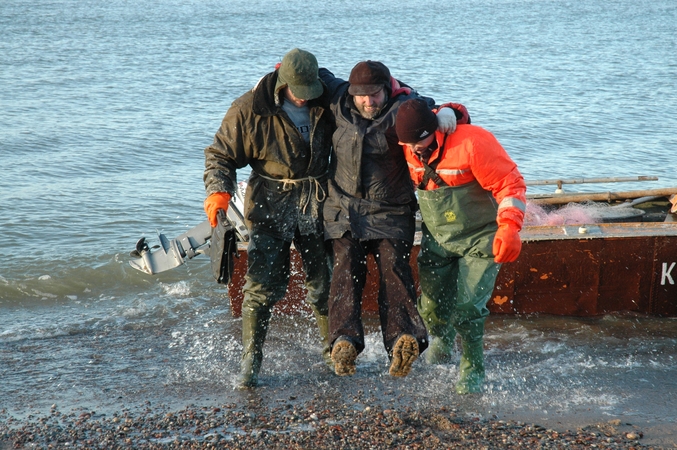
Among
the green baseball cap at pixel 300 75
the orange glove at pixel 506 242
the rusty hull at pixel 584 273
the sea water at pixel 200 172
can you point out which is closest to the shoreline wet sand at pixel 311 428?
the sea water at pixel 200 172

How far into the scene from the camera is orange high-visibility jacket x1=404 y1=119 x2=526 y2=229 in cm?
412

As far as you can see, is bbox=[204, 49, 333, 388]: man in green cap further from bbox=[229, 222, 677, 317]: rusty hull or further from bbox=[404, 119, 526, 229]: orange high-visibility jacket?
bbox=[229, 222, 677, 317]: rusty hull

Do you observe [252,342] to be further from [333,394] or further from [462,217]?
[462,217]

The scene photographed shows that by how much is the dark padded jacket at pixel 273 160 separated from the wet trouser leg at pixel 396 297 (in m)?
0.52

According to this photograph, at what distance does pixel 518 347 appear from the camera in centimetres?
570

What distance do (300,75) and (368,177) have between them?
0.69 m

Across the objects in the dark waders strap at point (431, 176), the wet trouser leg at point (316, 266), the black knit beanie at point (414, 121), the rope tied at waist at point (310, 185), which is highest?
the black knit beanie at point (414, 121)

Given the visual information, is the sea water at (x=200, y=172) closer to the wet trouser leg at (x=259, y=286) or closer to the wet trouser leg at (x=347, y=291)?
the wet trouser leg at (x=259, y=286)

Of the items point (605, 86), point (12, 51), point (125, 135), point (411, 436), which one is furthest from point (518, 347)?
point (12, 51)

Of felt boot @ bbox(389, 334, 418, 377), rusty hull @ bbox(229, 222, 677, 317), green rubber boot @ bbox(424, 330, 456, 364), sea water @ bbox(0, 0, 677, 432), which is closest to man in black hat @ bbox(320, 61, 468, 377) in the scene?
felt boot @ bbox(389, 334, 418, 377)

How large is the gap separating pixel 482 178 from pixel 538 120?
13.0 meters

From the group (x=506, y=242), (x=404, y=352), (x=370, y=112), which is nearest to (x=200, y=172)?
(x=370, y=112)

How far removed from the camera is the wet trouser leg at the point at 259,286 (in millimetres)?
4629

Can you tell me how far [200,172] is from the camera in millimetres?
12789
